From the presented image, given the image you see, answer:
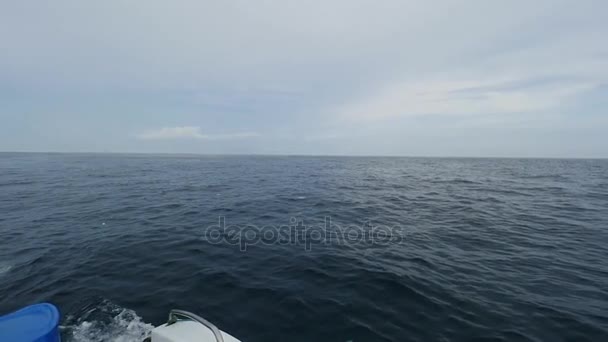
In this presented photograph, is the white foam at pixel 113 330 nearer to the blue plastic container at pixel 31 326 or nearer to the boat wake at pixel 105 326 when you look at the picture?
the boat wake at pixel 105 326

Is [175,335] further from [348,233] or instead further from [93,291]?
[348,233]

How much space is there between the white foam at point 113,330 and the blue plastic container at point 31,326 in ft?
6.14

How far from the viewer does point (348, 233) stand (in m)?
10.1

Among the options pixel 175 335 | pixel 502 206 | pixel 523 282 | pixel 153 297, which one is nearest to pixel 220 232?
pixel 153 297

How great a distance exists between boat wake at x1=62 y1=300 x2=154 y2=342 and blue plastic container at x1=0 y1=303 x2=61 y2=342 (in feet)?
6.25

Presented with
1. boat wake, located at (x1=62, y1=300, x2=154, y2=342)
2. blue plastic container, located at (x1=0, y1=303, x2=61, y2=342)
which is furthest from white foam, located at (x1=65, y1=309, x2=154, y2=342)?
blue plastic container, located at (x1=0, y1=303, x2=61, y2=342)

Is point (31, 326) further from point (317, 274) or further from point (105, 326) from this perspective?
point (317, 274)

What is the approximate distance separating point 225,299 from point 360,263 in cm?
409

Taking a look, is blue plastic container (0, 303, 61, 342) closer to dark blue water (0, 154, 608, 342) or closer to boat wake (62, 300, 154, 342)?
boat wake (62, 300, 154, 342)

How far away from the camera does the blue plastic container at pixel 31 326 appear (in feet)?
7.98

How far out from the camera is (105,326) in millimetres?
4512

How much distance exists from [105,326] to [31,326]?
2522mm

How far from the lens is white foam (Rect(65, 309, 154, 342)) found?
13.9 ft

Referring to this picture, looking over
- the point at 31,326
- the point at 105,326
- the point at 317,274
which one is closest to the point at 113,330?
the point at 105,326
